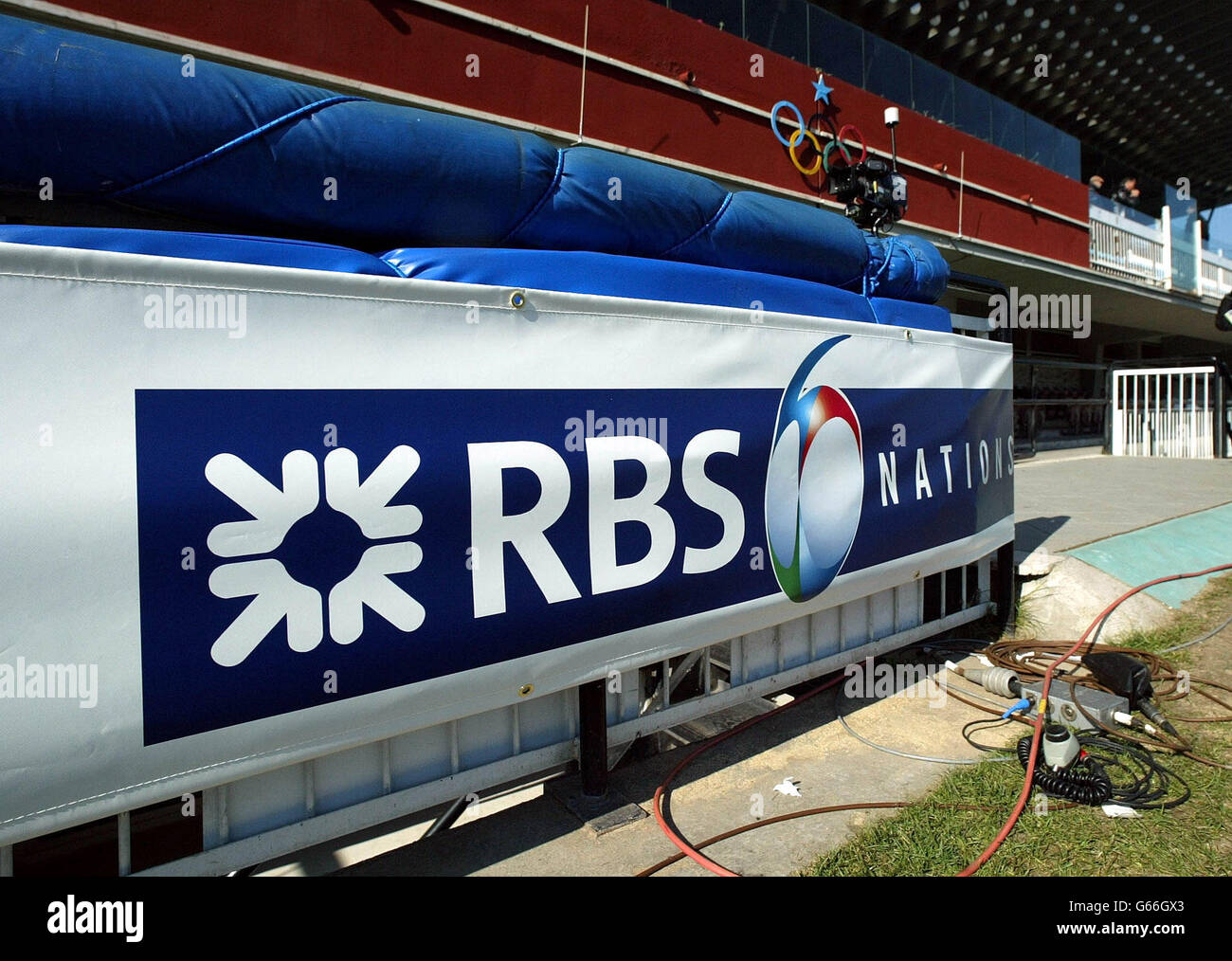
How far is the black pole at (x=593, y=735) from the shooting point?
2.42 metres

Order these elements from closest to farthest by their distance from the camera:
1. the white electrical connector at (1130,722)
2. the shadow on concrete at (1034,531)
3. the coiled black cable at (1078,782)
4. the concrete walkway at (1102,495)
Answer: the coiled black cable at (1078,782), the white electrical connector at (1130,722), the shadow on concrete at (1034,531), the concrete walkway at (1102,495)

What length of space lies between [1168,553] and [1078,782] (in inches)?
153

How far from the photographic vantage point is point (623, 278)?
248 centimetres

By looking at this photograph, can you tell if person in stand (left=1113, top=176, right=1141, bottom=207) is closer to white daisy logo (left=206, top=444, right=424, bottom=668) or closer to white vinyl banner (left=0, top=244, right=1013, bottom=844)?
white vinyl banner (left=0, top=244, right=1013, bottom=844)

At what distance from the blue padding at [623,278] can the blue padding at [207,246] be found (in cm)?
15

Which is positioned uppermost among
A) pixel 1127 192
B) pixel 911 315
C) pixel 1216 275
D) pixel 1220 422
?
pixel 1127 192

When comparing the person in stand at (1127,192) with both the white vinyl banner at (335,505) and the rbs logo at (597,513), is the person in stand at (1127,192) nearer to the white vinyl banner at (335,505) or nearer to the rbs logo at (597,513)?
the white vinyl banner at (335,505)

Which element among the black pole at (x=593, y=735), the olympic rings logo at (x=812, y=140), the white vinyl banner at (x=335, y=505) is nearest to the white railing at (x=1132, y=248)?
the olympic rings logo at (x=812, y=140)

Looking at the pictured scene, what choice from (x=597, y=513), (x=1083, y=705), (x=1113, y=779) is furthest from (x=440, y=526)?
(x=1083, y=705)

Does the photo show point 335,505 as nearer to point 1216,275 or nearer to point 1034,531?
point 1034,531

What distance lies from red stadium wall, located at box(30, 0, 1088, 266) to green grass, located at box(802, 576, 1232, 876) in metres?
6.48

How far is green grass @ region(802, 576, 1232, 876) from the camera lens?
88.4 inches

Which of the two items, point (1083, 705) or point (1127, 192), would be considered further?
point (1127, 192)
